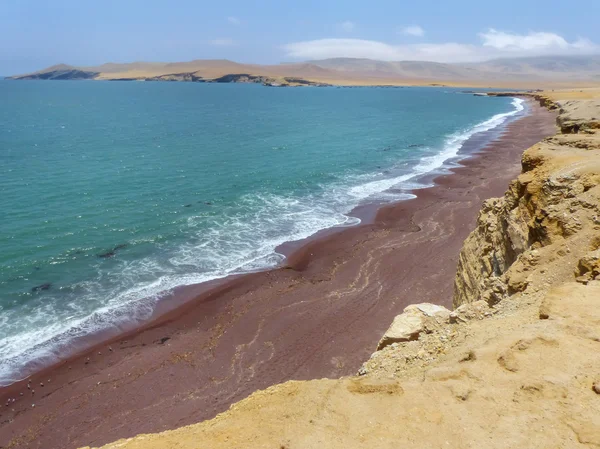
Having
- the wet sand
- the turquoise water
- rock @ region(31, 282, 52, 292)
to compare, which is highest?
the turquoise water

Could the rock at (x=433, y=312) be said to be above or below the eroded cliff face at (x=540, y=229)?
below

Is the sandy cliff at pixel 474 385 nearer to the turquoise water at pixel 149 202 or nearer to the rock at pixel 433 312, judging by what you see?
the rock at pixel 433 312

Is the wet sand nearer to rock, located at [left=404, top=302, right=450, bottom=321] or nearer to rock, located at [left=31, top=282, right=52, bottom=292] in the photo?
rock, located at [left=31, top=282, right=52, bottom=292]

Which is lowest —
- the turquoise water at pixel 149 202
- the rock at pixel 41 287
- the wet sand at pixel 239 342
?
the wet sand at pixel 239 342

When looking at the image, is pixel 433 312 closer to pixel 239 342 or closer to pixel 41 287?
pixel 239 342

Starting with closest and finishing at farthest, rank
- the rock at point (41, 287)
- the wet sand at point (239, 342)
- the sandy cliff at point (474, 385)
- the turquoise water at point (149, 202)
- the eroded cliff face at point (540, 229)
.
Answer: the sandy cliff at point (474, 385) < the eroded cliff face at point (540, 229) < the wet sand at point (239, 342) < the turquoise water at point (149, 202) < the rock at point (41, 287)

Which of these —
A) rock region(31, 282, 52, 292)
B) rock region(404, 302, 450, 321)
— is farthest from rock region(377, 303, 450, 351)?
rock region(31, 282, 52, 292)

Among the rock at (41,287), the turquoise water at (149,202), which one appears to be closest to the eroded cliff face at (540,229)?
the turquoise water at (149,202)
